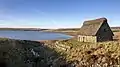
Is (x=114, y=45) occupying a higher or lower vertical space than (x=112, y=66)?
higher

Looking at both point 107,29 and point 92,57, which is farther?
point 107,29

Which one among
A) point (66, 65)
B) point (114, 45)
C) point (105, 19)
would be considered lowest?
point (66, 65)

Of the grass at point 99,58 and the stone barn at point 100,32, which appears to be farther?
the stone barn at point 100,32

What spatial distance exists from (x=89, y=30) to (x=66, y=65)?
75.2 feet

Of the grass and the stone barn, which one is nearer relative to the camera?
the grass

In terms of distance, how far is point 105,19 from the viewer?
39188mm

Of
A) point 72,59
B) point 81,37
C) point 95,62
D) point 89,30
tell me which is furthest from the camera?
point 81,37

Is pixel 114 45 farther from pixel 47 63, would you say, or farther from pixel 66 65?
pixel 47 63

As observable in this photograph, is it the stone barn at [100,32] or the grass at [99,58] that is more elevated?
the stone barn at [100,32]

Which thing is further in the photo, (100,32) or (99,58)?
(100,32)

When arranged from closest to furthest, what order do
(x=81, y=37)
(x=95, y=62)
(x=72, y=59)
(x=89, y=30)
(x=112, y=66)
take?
(x=112, y=66), (x=95, y=62), (x=72, y=59), (x=89, y=30), (x=81, y=37)

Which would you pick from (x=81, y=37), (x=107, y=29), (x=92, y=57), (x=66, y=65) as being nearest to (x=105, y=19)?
(x=107, y=29)

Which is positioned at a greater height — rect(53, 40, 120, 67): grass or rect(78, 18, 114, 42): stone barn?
rect(78, 18, 114, 42): stone barn

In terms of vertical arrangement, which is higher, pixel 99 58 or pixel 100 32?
pixel 100 32
